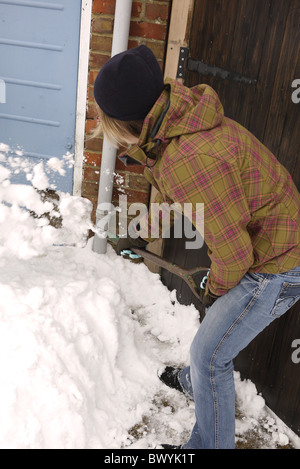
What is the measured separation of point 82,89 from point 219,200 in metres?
1.70

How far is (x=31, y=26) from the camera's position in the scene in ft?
8.88

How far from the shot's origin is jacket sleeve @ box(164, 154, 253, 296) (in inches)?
56.2

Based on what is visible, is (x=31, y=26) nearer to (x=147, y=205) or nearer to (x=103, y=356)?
(x=147, y=205)

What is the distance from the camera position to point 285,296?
166cm

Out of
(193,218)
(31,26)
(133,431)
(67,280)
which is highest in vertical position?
(31,26)

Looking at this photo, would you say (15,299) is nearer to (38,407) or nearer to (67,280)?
(67,280)

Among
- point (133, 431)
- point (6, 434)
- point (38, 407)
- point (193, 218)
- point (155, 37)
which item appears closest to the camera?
point (193, 218)

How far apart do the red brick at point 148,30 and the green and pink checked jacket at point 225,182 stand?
120 centimetres

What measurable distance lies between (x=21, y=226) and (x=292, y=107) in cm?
189

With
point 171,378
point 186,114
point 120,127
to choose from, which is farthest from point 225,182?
point 171,378

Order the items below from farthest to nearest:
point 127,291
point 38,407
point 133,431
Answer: point 127,291 → point 133,431 → point 38,407

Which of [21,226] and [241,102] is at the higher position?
[241,102]

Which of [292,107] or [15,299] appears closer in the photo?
[292,107]

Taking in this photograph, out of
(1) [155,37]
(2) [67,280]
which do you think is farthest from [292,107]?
(2) [67,280]
